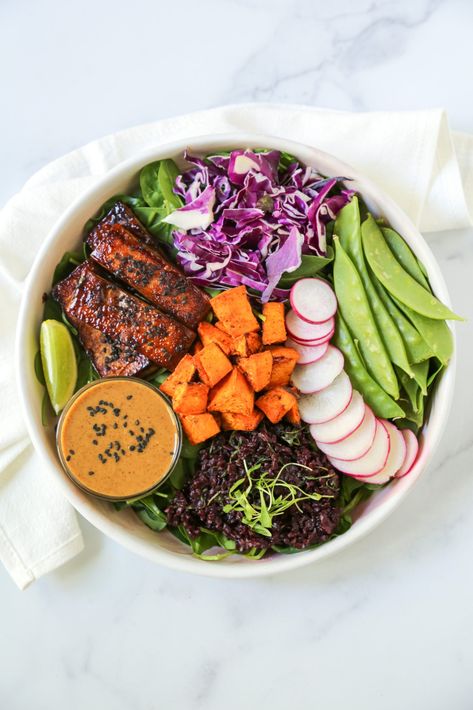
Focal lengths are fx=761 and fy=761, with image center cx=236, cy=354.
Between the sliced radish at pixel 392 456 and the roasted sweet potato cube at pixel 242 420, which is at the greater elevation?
the roasted sweet potato cube at pixel 242 420

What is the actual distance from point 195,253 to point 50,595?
1792 mm

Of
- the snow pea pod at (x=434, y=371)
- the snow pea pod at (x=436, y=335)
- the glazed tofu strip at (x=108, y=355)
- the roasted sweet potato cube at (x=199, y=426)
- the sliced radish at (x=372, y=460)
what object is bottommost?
the sliced radish at (x=372, y=460)

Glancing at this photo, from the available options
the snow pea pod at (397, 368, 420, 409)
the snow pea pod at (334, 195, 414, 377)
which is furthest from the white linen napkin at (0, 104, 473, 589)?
the snow pea pod at (397, 368, 420, 409)

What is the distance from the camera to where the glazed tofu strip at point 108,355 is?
3298mm

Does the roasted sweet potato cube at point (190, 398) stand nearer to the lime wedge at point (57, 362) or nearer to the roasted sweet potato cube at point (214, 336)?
the roasted sweet potato cube at point (214, 336)

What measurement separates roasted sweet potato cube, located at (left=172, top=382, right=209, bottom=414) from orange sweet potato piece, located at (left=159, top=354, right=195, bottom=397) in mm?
24

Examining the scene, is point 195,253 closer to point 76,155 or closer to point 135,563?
point 76,155

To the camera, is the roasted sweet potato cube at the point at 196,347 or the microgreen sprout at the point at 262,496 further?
the roasted sweet potato cube at the point at 196,347

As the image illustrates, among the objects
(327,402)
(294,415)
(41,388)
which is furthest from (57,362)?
(327,402)

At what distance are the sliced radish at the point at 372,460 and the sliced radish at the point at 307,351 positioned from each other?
1.30 ft

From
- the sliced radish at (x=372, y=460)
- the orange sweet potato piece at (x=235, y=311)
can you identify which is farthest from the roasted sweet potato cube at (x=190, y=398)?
the sliced radish at (x=372, y=460)

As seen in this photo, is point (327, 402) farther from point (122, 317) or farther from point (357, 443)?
point (122, 317)

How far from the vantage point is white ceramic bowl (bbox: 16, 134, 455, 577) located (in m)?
3.25

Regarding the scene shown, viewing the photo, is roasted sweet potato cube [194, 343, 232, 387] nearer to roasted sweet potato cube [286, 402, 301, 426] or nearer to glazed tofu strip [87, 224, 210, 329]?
glazed tofu strip [87, 224, 210, 329]
